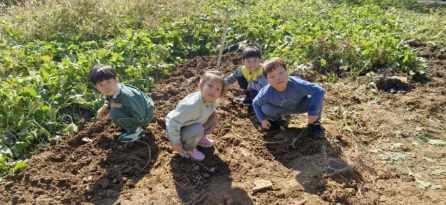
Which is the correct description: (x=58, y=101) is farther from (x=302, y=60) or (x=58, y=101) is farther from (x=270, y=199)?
(x=302, y=60)

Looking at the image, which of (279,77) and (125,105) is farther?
(125,105)

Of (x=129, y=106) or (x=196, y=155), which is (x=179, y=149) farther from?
(x=129, y=106)

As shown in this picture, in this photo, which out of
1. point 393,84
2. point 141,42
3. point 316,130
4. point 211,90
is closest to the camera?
point 211,90

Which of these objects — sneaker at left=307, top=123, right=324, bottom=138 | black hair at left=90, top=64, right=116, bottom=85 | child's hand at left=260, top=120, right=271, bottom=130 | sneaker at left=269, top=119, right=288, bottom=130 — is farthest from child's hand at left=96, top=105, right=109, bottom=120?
sneaker at left=307, top=123, right=324, bottom=138

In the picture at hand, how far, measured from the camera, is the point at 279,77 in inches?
148

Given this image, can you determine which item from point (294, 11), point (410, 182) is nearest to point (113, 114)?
point (410, 182)

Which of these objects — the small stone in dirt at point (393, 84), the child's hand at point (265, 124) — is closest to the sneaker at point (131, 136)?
the child's hand at point (265, 124)

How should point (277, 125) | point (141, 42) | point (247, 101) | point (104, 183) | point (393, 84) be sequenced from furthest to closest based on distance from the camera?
point (141, 42) → point (393, 84) → point (247, 101) → point (277, 125) → point (104, 183)

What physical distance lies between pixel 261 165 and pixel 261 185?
32 centimetres

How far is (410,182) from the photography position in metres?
3.46

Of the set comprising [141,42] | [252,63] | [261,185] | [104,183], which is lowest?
[104,183]

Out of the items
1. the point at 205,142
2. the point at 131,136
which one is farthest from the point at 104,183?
the point at 205,142

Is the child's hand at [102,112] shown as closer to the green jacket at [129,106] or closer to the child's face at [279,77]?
the green jacket at [129,106]

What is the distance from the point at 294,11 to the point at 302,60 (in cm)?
236
